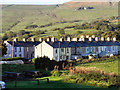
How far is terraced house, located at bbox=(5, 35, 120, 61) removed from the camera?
6819cm

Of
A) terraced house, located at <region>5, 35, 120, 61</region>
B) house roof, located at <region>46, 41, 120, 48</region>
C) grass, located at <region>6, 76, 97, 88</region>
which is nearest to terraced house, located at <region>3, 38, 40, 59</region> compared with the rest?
terraced house, located at <region>5, 35, 120, 61</region>

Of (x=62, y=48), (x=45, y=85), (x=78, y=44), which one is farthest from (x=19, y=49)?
(x=45, y=85)

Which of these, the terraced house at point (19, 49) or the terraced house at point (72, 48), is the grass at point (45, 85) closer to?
the terraced house at point (72, 48)

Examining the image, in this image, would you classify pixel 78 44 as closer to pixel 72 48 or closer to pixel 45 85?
pixel 72 48

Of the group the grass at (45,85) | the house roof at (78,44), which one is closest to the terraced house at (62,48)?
the house roof at (78,44)

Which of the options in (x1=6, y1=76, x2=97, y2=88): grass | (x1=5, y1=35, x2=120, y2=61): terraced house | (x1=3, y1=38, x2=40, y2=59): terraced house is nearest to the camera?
(x1=6, y1=76, x2=97, y2=88): grass

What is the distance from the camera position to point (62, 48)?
68.6 m

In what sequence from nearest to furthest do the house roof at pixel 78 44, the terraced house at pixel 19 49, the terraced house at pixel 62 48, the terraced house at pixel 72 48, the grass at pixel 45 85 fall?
the grass at pixel 45 85 < the terraced house at pixel 72 48 < the terraced house at pixel 62 48 < the house roof at pixel 78 44 < the terraced house at pixel 19 49

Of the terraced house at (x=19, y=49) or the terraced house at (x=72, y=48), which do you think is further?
the terraced house at (x=19, y=49)

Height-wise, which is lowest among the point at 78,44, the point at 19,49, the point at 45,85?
the point at 45,85

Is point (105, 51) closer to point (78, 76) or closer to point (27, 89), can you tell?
point (78, 76)

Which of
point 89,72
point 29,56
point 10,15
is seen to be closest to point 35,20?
point 10,15

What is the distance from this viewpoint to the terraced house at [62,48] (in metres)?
68.2

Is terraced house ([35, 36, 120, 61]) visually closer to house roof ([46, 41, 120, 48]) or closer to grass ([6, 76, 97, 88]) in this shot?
house roof ([46, 41, 120, 48])
